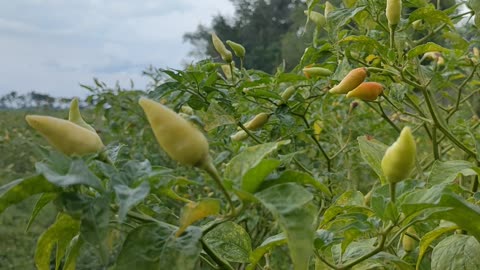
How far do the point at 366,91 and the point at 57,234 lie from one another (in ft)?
1.44

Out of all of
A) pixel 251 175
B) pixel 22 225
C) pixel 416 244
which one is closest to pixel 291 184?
pixel 251 175

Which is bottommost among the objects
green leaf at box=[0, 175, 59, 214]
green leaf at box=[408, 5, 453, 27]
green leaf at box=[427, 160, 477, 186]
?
green leaf at box=[427, 160, 477, 186]

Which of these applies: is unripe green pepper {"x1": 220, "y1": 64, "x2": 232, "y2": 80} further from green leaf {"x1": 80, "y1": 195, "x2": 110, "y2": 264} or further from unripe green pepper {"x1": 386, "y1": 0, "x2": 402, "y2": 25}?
green leaf {"x1": 80, "y1": 195, "x2": 110, "y2": 264}

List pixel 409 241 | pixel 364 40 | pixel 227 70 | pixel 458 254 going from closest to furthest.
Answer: pixel 458 254 → pixel 409 241 → pixel 364 40 → pixel 227 70

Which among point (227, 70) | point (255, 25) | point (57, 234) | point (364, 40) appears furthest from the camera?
point (255, 25)

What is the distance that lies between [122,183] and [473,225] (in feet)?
0.93

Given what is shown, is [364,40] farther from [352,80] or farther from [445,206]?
[445,206]

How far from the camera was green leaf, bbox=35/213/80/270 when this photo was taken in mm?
440

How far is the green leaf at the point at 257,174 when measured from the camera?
39 centimetres

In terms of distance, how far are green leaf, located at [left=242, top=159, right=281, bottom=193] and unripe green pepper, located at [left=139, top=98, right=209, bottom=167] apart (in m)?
0.04

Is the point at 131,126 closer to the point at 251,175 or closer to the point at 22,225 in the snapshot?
the point at 22,225

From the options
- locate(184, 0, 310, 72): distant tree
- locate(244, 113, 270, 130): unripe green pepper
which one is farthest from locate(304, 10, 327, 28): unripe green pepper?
locate(184, 0, 310, 72): distant tree

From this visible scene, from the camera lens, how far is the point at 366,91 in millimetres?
726

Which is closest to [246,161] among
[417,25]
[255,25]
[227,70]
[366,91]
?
[366,91]
